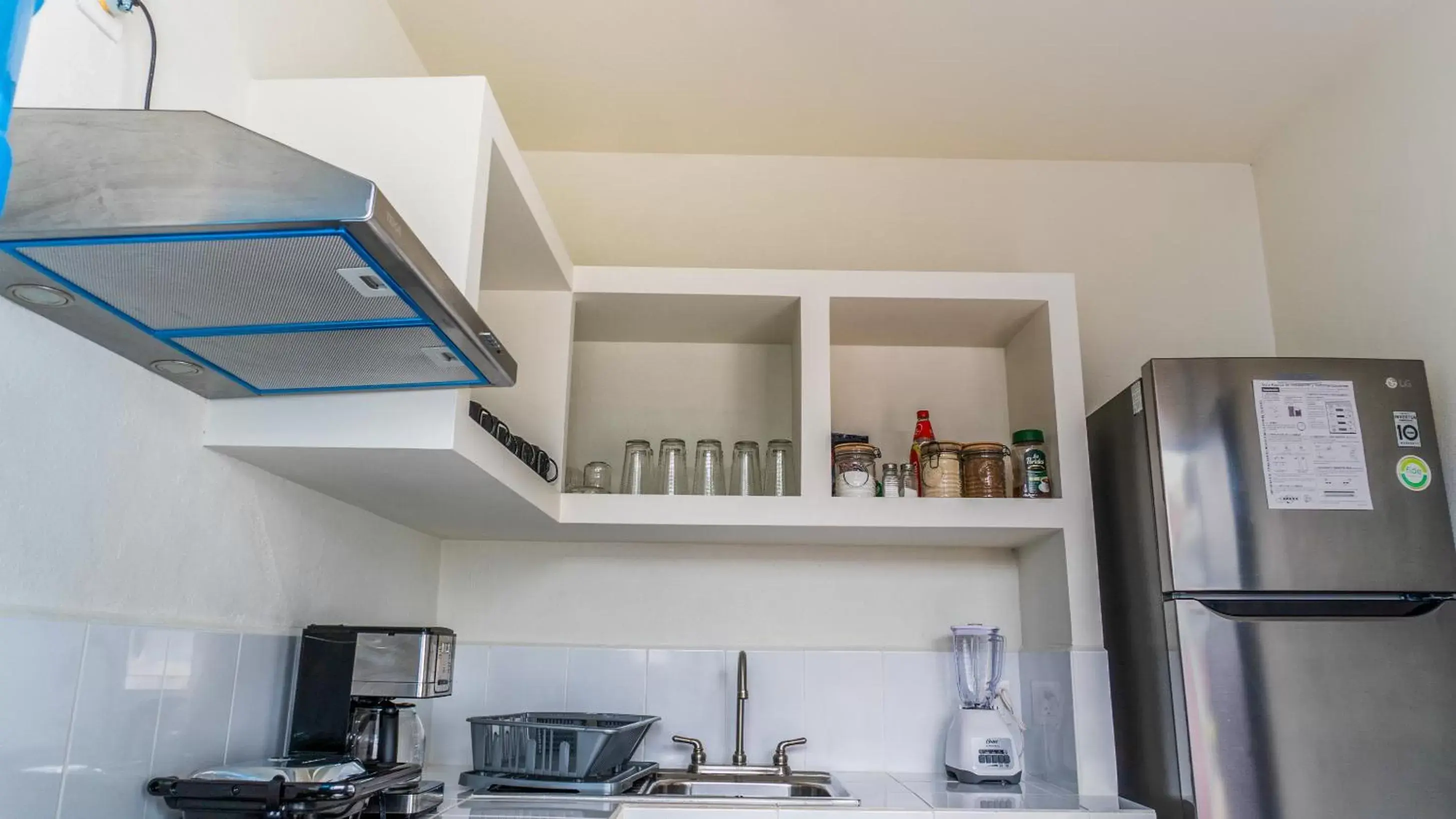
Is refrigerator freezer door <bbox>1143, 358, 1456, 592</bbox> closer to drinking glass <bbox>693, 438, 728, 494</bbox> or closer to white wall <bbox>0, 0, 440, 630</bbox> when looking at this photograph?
drinking glass <bbox>693, 438, 728, 494</bbox>

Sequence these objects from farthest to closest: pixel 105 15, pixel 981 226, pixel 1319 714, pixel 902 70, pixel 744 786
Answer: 1. pixel 981 226
2. pixel 902 70
3. pixel 744 786
4. pixel 1319 714
5. pixel 105 15

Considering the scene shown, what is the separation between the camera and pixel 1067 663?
2.12m

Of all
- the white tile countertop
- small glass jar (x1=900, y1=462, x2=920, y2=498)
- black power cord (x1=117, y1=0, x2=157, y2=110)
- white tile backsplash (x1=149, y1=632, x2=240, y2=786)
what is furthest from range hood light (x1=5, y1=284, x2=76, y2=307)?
small glass jar (x1=900, y1=462, x2=920, y2=498)

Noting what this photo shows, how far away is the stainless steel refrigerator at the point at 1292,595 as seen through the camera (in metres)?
1.75

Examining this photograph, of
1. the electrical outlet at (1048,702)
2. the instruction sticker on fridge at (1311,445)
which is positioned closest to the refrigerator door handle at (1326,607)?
the instruction sticker on fridge at (1311,445)

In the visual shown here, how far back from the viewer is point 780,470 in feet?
7.59

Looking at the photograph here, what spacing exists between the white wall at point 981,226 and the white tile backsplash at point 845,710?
105 centimetres

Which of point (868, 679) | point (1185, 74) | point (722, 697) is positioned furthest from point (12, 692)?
point (1185, 74)

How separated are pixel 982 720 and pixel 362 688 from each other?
138cm

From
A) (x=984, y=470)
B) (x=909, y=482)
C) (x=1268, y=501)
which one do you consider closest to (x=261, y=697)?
(x=909, y=482)

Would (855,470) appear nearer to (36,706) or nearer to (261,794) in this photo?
(261,794)

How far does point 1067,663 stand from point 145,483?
1.85m

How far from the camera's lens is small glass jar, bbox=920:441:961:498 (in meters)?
2.22

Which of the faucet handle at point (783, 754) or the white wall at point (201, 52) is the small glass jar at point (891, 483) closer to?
the faucet handle at point (783, 754)
